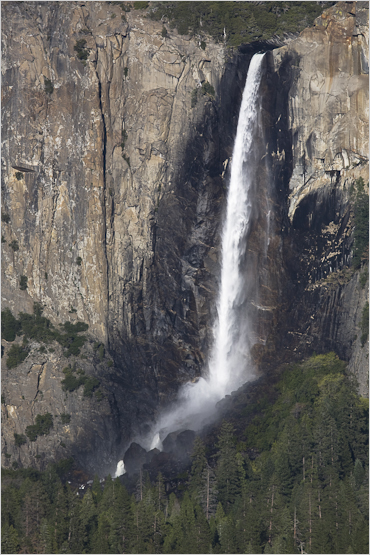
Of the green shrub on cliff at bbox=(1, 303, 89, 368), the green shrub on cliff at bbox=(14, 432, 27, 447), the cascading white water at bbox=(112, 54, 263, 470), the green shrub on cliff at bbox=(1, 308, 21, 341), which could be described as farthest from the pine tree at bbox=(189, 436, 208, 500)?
the green shrub on cliff at bbox=(1, 308, 21, 341)

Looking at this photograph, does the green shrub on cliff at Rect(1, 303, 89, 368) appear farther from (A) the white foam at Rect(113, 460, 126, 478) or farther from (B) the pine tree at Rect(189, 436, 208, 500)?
(B) the pine tree at Rect(189, 436, 208, 500)

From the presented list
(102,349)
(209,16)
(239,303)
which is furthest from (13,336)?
(209,16)

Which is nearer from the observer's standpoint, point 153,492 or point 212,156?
point 153,492

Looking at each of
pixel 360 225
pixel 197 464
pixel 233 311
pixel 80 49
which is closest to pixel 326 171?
pixel 360 225

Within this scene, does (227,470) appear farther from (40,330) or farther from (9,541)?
(40,330)

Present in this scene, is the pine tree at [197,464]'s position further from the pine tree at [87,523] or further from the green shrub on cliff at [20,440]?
the green shrub on cliff at [20,440]

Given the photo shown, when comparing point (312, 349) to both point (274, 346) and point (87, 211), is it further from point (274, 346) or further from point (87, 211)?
point (87, 211)
